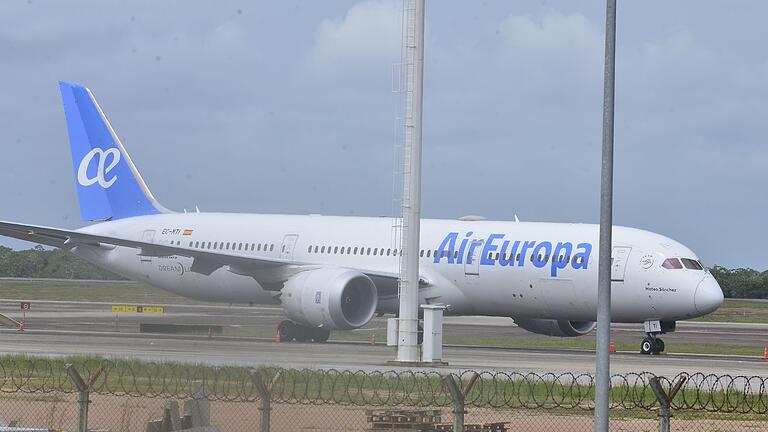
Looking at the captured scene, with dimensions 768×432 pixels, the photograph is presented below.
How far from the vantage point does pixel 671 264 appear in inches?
1674

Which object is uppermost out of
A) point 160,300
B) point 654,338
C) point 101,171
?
point 101,171

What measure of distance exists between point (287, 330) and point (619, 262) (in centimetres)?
1035

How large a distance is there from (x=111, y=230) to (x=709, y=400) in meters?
30.1

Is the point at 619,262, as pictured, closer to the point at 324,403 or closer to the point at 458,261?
the point at 458,261

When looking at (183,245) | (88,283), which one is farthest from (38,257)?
(183,245)

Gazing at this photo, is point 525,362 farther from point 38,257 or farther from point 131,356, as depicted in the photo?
point 38,257

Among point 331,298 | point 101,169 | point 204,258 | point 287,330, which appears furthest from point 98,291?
point 101,169

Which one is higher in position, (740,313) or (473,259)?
(740,313)

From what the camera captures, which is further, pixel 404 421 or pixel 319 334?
pixel 319 334

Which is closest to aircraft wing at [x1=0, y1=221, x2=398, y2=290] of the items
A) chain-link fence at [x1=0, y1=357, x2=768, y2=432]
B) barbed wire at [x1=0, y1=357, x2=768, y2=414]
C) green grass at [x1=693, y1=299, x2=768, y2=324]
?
barbed wire at [x1=0, y1=357, x2=768, y2=414]

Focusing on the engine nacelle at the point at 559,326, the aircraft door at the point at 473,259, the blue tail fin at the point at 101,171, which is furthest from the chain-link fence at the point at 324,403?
the blue tail fin at the point at 101,171

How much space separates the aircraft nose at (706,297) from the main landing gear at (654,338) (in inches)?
65.9

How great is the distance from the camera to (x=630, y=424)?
24.1 metres

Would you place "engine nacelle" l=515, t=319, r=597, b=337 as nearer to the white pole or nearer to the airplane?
the airplane
